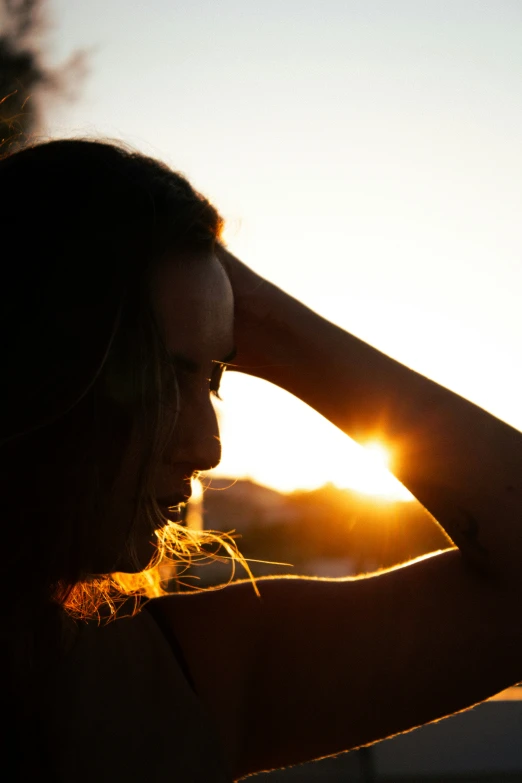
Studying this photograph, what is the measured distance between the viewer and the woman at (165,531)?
5.10ft

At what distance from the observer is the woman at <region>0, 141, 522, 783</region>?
156 centimetres

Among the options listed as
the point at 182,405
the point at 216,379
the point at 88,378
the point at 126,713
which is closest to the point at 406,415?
the point at 216,379

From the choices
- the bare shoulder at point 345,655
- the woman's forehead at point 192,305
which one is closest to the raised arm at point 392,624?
the bare shoulder at point 345,655

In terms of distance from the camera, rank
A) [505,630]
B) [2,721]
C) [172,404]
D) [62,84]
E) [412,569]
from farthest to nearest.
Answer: [62,84]
[412,569]
[505,630]
[172,404]
[2,721]

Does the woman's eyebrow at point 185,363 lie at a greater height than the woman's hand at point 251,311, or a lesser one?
lesser

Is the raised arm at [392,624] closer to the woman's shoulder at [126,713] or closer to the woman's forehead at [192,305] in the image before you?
the woman's shoulder at [126,713]

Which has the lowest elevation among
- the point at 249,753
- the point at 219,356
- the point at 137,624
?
the point at 249,753

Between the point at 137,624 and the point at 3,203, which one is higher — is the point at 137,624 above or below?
below

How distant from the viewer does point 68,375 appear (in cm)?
154

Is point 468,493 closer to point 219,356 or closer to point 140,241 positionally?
point 219,356

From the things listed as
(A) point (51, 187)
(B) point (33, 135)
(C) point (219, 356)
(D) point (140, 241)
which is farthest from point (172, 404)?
(B) point (33, 135)

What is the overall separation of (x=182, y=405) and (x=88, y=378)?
22cm

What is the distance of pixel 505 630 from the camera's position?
173 cm

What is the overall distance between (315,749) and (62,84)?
465cm
